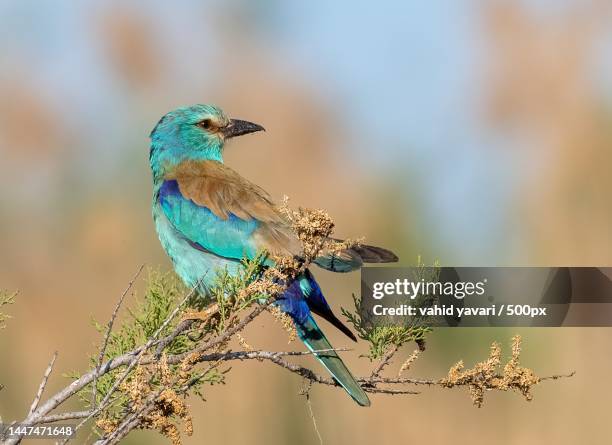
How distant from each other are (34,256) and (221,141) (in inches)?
90.7

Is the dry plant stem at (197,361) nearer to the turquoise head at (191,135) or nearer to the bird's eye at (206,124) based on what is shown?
the turquoise head at (191,135)

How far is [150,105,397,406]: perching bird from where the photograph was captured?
3.87 meters

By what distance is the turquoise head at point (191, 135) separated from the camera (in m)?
4.88

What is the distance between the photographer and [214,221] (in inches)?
171

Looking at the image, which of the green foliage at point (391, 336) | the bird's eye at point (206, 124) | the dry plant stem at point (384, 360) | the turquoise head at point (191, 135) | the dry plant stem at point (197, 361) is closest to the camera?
the dry plant stem at point (197, 361)

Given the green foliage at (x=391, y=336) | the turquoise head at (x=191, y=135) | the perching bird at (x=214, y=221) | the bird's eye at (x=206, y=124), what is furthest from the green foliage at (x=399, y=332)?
the bird's eye at (x=206, y=124)

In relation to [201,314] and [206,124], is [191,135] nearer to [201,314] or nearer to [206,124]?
[206,124]

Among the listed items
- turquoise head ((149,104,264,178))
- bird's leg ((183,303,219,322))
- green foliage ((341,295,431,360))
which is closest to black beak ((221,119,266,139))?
turquoise head ((149,104,264,178))

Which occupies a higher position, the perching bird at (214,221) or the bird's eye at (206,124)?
the bird's eye at (206,124)

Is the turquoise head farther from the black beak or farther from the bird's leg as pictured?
the bird's leg

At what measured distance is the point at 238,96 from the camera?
830 cm

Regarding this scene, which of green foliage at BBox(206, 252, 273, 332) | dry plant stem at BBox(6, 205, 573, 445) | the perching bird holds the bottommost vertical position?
dry plant stem at BBox(6, 205, 573, 445)

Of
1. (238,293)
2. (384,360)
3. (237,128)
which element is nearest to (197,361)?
(238,293)

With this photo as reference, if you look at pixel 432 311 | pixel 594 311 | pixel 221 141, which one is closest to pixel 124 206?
pixel 221 141
